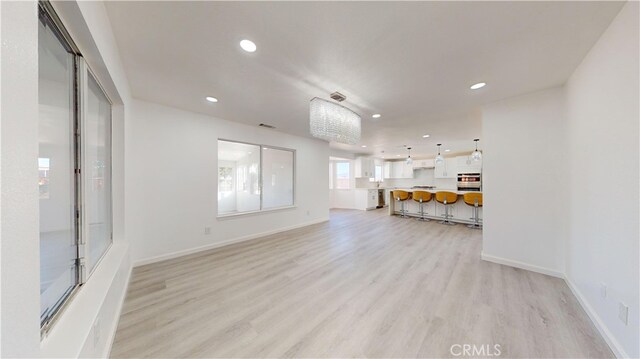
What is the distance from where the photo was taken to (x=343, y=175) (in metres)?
8.91

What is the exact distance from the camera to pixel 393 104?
313 cm

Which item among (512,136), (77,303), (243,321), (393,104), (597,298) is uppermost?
(393,104)

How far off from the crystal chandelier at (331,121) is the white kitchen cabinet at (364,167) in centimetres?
541

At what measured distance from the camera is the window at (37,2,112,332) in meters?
1.07

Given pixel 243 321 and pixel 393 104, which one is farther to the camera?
pixel 393 104

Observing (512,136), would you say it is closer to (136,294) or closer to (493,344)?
(493,344)

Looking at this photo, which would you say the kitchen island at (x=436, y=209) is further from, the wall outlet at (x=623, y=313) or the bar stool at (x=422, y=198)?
the wall outlet at (x=623, y=313)

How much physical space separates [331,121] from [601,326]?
304 centimetres

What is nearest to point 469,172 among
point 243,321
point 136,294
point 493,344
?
point 493,344

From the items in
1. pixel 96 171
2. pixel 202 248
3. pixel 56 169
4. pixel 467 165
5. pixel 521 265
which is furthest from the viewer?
pixel 467 165

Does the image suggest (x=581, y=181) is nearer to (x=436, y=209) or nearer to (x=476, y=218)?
(x=476, y=218)

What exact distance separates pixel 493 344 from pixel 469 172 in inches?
291

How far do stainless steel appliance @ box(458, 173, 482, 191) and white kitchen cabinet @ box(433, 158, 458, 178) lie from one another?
0.41 meters

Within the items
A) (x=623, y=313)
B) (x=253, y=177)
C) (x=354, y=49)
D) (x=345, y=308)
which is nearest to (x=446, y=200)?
(x=623, y=313)
